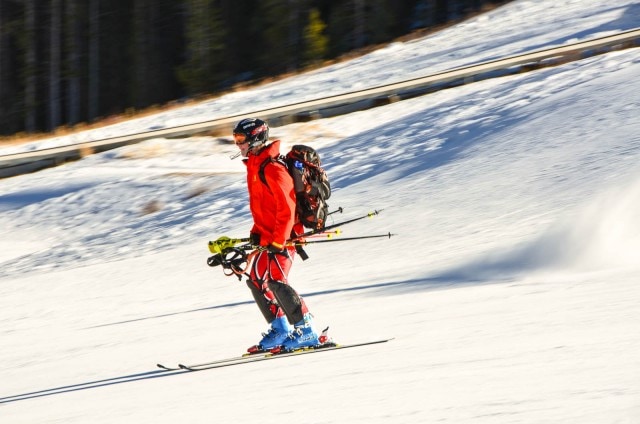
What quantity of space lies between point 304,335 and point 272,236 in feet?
2.57

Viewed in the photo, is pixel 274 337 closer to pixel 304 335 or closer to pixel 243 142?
pixel 304 335

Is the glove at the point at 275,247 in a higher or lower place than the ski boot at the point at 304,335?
higher

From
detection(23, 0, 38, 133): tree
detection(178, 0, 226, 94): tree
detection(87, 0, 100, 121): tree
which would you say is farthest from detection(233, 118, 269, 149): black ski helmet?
detection(87, 0, 100, 121): tree

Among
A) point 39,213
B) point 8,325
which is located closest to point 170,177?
point 39,213

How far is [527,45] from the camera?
1025 inches

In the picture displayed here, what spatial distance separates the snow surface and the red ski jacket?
2.97 ft

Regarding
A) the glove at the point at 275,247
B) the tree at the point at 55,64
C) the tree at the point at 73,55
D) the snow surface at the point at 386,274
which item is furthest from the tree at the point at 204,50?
the glove at the point at 275,247

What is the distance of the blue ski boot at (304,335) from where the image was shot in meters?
7.24

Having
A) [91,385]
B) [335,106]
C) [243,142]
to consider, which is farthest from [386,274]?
[335,106]

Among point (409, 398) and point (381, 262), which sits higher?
point (409, 398)

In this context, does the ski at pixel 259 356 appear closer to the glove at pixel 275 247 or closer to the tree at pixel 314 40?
the glove at pixel 275 247

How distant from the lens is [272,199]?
7016mm

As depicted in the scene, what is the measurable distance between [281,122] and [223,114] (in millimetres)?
4582

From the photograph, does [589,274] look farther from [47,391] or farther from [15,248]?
[15,248]
